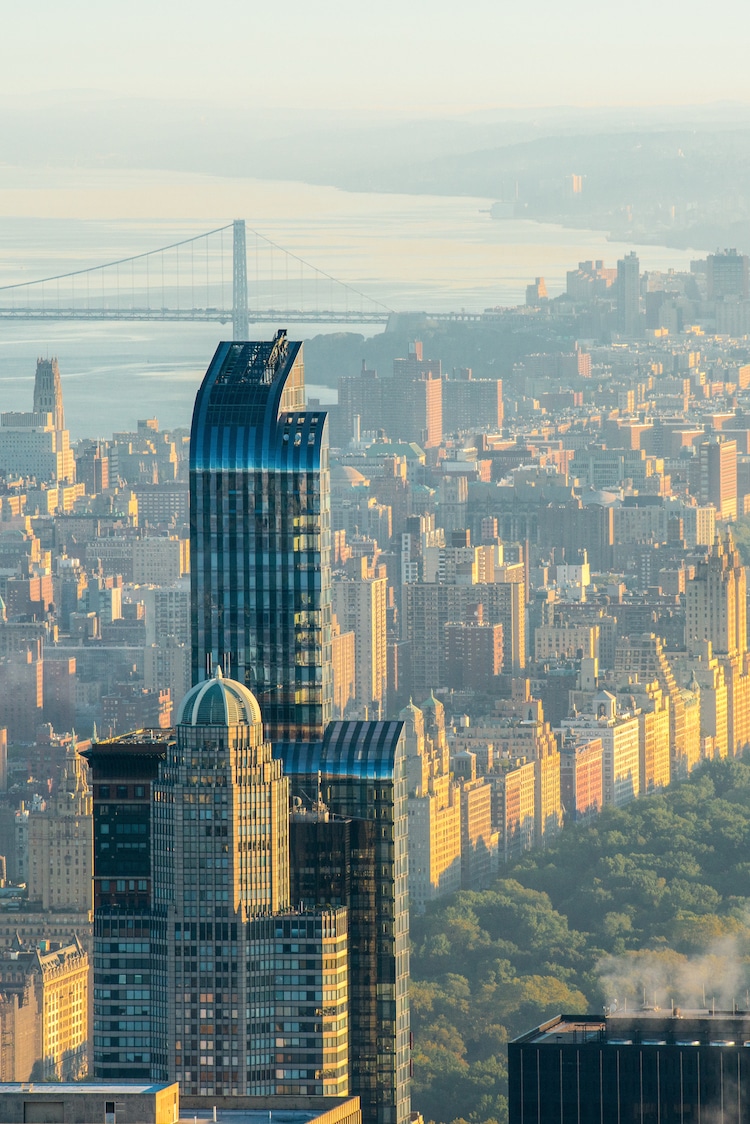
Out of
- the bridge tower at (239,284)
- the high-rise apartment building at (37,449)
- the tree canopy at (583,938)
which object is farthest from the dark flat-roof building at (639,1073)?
the high-rise apartment building at (37,449)

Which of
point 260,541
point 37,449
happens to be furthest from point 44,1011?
point 37,449

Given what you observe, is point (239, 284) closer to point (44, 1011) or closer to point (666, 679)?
point (666, 679)

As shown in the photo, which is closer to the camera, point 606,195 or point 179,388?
point 179,388

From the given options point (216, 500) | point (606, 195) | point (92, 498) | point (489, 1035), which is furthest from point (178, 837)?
point (606, 195)

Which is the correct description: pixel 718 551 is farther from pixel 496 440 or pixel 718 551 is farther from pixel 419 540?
pixel 496 440

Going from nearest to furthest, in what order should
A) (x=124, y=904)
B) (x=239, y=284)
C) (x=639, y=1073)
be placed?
(x=639, y=1073) < (x=124, y=904) < (x=239, y=284)
